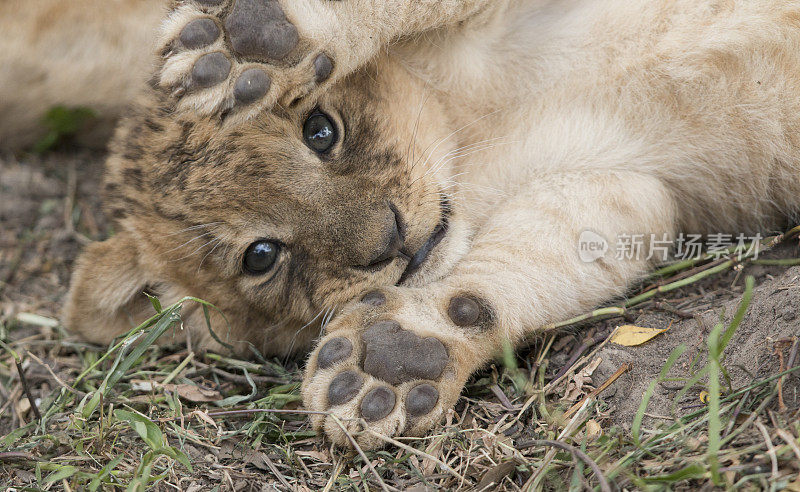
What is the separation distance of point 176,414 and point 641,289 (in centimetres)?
208

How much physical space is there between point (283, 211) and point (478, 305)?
0.89 metres

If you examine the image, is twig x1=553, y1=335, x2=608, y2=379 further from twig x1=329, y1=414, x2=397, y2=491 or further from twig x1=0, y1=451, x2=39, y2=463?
twig x1=0, y1=451, x2=39, y2=463

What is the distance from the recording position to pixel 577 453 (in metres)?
2.37

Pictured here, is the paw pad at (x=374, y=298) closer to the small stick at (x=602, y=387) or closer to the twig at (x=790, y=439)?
the small stick at (x=602, y=387)

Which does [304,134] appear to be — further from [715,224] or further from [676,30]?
[715,224]

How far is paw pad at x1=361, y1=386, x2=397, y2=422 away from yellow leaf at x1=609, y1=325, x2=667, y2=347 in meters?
0.96

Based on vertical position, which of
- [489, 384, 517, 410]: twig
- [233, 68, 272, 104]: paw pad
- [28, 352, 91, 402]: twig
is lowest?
[28, 352, 91, 402]: twig

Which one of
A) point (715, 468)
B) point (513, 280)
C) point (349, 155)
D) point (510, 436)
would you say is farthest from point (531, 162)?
point (715, 468)

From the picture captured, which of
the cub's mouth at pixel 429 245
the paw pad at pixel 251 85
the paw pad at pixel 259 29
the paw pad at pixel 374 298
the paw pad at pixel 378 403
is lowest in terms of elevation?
the paw pad at pixel 378 403

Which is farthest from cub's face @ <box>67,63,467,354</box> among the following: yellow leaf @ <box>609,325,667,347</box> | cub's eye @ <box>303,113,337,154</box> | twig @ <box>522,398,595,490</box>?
twig @ <box>522,398,595,490</box>

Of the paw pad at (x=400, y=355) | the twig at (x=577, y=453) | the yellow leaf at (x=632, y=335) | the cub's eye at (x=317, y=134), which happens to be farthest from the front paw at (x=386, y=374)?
the cub's eye at (x=317, y=134)

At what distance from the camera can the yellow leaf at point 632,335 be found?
9.80ft

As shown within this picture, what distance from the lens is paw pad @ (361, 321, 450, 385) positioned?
2.77 meters

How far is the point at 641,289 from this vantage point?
11.1 ft
